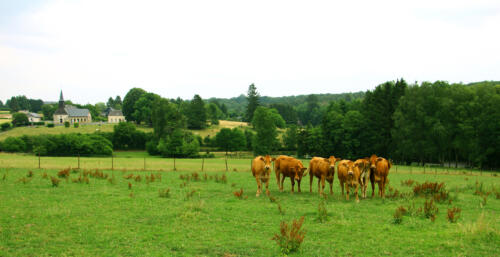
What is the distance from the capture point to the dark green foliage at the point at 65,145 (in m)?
73.3

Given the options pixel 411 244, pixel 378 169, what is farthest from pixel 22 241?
pixel 378 169

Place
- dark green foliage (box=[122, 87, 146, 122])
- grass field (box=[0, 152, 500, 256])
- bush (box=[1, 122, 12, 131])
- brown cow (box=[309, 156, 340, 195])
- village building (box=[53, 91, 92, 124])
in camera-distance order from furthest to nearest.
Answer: village building (box=[53, 91, 92, 124]), dark green foliage (box=[122, 87, 146, 122]), bush (box=[1, 122, 12, 131]), brown cow (box=[309, 156, 340, 195]), grass field (box=[0, 152, 500, 256])

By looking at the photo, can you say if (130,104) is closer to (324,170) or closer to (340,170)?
(324,170)

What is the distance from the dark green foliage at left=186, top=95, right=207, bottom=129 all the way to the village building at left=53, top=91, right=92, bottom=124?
54065mm

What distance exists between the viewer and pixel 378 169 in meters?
16.3

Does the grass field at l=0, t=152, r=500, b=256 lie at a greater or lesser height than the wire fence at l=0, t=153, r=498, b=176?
greater

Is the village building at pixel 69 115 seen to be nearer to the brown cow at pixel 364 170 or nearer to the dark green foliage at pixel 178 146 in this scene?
the dark green foliage at pixel 178 146

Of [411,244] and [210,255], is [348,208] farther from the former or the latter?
[210,255]

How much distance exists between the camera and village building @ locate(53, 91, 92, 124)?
131000 mm

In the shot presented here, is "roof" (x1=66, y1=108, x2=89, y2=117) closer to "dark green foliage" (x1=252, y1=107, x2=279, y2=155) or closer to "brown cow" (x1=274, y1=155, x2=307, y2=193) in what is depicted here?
"dark green foliage" (x1=252, y1=107, x2=279, y2=155)

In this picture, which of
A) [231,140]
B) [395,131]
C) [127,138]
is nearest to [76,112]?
[127,138]

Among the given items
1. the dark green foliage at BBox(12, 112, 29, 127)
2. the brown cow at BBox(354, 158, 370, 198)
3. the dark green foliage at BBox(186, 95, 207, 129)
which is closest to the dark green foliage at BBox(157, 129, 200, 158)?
the dark green foliage at BBox(186, 95, 207, 129)

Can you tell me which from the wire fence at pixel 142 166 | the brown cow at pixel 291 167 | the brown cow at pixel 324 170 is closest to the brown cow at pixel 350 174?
the brown cow at pixel 324 170

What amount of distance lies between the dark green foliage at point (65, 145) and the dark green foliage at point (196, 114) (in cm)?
3125
